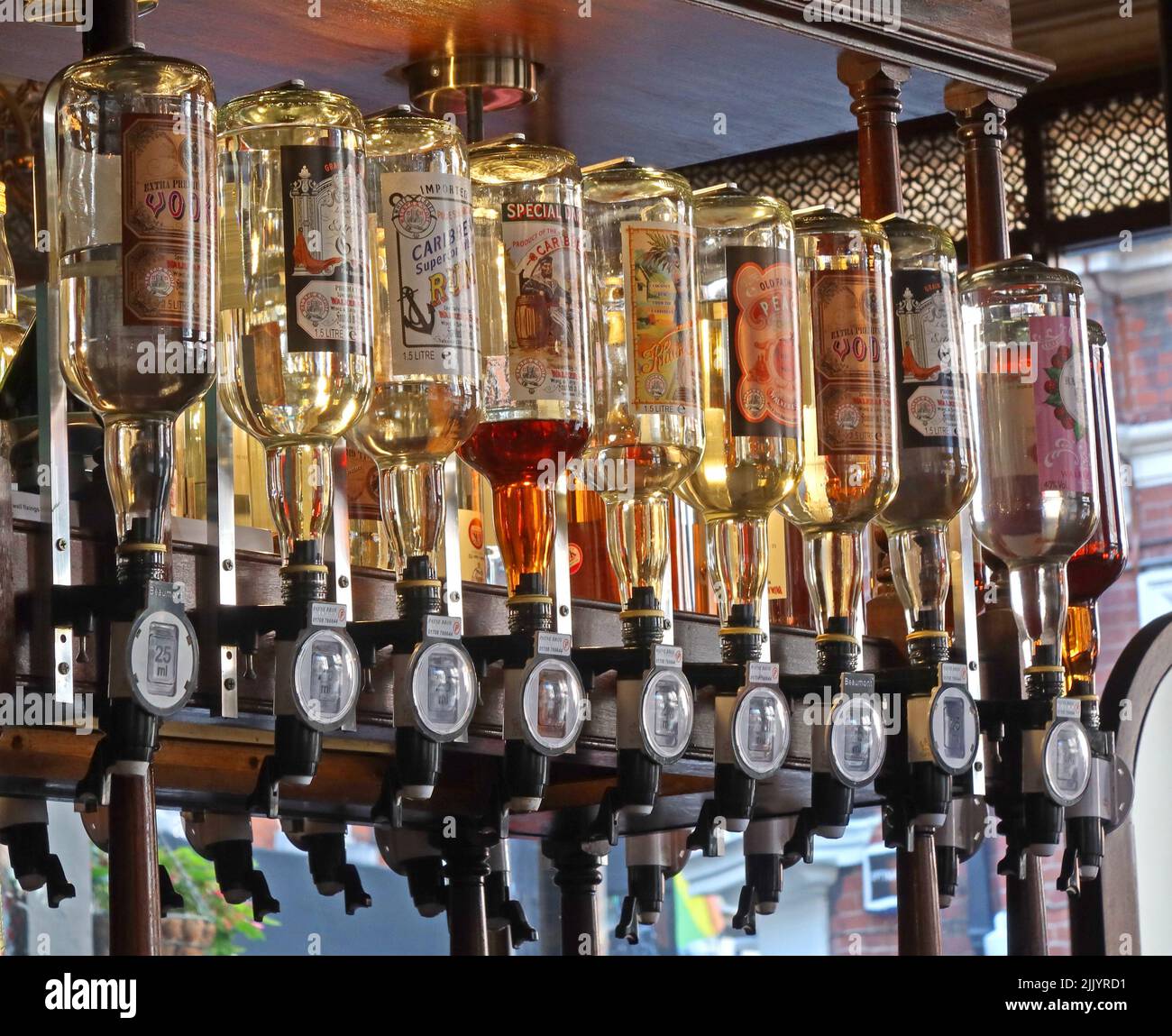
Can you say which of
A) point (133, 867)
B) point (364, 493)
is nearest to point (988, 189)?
point (364, 493)

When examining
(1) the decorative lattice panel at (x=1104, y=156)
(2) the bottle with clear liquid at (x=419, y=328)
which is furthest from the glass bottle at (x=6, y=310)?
(1) the decorative lattice panel at (x=1104, y=156)

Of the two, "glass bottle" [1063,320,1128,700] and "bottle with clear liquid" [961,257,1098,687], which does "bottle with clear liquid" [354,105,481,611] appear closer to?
"bottle with clear liquid" [961,257,1098,687]

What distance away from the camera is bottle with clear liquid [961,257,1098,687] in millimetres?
2127

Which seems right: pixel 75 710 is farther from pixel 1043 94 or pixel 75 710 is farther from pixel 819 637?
pixel 1043 94

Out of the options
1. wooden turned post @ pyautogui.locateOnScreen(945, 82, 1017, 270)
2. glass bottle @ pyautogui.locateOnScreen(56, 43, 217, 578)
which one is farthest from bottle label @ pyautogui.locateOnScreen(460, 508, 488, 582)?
wooden turned post @ pyautogui.locateOnScreen(945, 82, 1017, 270)

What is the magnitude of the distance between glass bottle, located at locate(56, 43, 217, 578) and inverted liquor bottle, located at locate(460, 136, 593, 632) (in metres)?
0.30

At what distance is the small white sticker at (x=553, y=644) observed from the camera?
167cm

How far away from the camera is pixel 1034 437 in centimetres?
212

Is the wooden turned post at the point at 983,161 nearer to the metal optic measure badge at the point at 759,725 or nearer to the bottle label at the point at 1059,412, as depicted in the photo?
the bottle label at the point at 1059,412

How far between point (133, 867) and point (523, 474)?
0.47m

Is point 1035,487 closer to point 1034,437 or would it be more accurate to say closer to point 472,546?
point 1034,437
